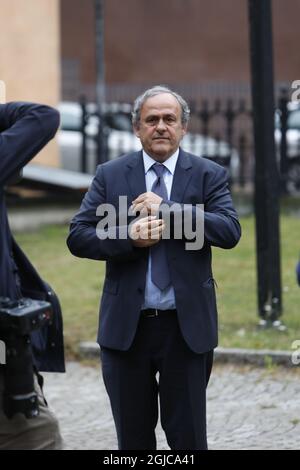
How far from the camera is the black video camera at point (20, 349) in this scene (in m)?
4.20

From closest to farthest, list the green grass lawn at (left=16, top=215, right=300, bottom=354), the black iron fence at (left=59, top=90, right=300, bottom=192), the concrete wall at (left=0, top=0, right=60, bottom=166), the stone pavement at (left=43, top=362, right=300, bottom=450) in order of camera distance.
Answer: the stone pavement at (left=43, top=362, right=300, bottom=450)
the green grass lawn at (left=16, top=215, right=300, bottom=354)
the concrete wall at (left=0, top=0, right=60, bottom=166)
the black iron fence at (left=59, top=90, right=300, bottom=192)

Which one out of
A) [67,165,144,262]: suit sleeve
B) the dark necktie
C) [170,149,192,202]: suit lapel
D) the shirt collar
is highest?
the shirt collar

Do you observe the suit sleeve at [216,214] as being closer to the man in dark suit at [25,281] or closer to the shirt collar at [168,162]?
the shirt collar at [168,162]

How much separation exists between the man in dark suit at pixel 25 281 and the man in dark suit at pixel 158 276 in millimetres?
292

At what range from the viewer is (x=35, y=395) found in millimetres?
4434

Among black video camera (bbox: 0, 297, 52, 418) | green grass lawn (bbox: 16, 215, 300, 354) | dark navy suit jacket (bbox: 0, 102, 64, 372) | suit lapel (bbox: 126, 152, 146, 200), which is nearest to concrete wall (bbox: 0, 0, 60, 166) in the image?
green grass lawn (bbox: 16, 215, 300, 354)

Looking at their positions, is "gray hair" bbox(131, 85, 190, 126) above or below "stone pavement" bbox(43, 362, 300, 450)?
above

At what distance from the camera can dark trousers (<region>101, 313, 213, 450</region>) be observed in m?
4.64

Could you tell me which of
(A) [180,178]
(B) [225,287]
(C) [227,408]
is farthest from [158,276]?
(B) [225,287]

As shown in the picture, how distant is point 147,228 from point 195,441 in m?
0.97

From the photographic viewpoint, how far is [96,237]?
462 cm

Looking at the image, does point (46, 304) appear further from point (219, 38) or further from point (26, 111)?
point (219, 38)

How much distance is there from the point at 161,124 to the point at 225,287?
19.0 feet

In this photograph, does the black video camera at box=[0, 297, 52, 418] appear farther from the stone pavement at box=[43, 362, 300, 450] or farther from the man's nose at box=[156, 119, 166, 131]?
the stone pavement at box=[43, 362, 300, 450]
